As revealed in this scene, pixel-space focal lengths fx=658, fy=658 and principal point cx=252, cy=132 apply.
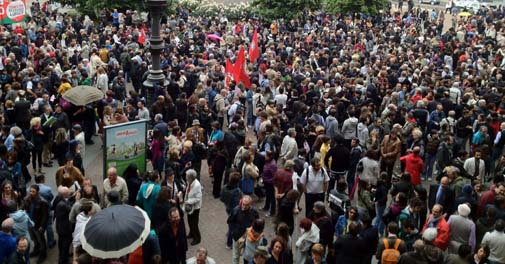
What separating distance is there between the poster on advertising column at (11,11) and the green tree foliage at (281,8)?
16.2 meters

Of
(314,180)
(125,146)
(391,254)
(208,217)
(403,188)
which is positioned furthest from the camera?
(208,217)

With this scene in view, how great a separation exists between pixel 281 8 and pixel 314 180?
27.3 meters

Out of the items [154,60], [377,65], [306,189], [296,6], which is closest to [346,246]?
[306,189]

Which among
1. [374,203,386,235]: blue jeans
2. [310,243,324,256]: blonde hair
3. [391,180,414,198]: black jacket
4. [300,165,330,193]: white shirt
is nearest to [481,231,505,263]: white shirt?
[391,180,414,198]: black jacket

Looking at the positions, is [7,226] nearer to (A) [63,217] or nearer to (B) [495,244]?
(A) [63,217]

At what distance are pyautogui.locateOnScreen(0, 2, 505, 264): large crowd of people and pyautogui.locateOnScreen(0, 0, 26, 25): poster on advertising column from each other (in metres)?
0.79

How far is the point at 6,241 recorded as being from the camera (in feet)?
31.5

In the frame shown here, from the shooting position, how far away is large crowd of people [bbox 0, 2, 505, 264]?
10.3 m

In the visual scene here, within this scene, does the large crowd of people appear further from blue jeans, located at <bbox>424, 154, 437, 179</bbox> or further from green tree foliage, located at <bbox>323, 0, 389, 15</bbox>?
green tree foliage, located at <bbox>323, 0, 389, 15</bbox>

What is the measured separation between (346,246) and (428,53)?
20101 millimetres

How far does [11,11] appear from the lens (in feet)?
83.9

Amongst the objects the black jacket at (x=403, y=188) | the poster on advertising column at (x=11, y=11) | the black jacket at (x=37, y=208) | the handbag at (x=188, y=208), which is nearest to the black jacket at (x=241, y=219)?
the handbag at (x=188, y=208)

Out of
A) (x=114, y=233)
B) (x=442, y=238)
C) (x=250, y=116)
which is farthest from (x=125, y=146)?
(x=250, y=116)

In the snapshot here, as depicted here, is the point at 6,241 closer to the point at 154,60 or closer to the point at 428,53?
the point at 154,60
